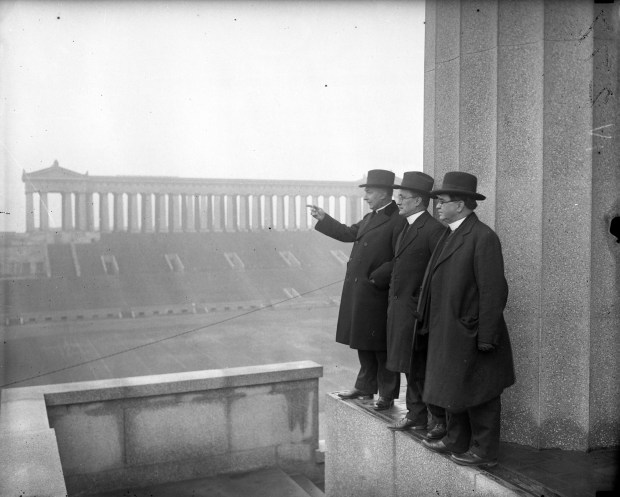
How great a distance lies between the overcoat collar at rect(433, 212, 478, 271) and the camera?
4285 millimetres

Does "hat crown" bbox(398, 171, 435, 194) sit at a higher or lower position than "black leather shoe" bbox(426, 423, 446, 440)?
higher

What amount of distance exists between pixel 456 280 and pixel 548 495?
152cm

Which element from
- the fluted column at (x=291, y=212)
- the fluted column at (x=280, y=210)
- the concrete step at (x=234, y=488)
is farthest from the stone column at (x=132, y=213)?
the concrete step at (x=234, y=488)

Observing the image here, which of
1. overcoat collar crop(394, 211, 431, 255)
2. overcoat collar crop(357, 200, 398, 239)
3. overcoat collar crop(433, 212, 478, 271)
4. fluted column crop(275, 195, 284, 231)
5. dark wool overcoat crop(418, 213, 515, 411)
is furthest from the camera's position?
fluted column crop(275, 195, 284, 231)

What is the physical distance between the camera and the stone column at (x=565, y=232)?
Result: 488 centimetres

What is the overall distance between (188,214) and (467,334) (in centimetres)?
8083

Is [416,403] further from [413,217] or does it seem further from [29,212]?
[29,212]

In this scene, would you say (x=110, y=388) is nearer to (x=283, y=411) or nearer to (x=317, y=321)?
(x=283, y=411)

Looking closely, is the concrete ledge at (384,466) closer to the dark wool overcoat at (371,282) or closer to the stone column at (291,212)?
the dark wool overcoat at (371,282)

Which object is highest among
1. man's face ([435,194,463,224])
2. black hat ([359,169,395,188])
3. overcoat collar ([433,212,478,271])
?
black hat ([359,169,395,188])

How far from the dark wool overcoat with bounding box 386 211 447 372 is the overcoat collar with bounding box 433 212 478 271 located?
0.52m

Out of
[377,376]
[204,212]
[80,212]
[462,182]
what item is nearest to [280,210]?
[204,212]

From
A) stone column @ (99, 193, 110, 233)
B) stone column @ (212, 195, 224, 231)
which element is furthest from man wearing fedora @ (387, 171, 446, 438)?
stone column @ (212, 195, 224, 231)

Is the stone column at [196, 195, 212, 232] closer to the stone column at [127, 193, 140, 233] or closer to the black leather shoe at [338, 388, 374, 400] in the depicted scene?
the stone column at [127, 193, 140, 233]
